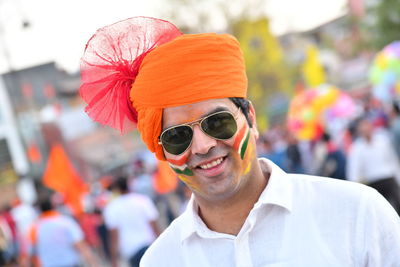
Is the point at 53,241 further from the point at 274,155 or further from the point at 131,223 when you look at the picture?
the point at 274,155

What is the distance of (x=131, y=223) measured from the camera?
25.5 ft

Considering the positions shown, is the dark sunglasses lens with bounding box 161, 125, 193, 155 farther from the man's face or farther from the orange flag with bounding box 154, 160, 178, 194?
the orange flag with bounding box 154, 160, 178, 194

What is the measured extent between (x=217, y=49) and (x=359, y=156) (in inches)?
245

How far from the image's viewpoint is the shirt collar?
230 centimetres

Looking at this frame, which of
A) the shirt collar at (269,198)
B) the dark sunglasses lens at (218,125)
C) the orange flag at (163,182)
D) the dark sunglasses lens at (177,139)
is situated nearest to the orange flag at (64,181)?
the orange flag at (163,182)

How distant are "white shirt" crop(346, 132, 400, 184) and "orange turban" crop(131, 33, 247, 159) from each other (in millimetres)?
6098

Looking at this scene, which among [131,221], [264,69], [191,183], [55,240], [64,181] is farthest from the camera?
[264,69]

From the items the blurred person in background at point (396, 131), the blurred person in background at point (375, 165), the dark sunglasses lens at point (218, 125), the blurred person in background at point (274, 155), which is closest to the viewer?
the dark sunglasses lens at point (218, 125)

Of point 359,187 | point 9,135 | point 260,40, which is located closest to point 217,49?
point 359,187

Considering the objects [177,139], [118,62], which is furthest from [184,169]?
[118,62]

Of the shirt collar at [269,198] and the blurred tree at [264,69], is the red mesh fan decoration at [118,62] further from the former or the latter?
the blurred tree at [264,69]

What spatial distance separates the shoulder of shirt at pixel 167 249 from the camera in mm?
2477

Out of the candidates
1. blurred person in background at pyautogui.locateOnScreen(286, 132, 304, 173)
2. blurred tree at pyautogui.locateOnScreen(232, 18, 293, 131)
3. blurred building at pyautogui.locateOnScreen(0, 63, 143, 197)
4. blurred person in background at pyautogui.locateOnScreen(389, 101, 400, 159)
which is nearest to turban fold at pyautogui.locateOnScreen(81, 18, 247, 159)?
blurred person in background at pyautogui.locateOnScreen(389, 101, 400, 159)

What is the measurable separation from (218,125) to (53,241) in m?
5.73
